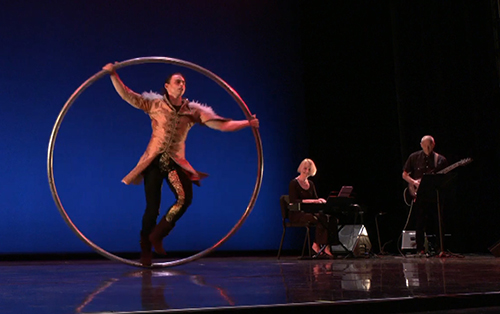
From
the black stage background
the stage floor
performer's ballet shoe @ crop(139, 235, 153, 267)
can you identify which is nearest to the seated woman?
the black stage background

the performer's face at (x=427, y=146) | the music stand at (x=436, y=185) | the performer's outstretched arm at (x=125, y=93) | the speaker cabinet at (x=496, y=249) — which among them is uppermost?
the performer's outstretched arm at (x=125, y=93)

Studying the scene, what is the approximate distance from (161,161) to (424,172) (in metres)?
3.64

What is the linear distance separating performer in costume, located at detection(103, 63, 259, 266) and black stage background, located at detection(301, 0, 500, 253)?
374 centimetres

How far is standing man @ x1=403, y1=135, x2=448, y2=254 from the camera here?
265 inches

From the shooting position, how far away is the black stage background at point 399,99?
7414 mm

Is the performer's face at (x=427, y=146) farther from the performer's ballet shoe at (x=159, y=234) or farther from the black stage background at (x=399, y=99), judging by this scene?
the performer's ballet shoe at (x=159, y=234)

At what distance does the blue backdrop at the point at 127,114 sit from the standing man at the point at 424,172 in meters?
1.69

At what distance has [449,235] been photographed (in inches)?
277

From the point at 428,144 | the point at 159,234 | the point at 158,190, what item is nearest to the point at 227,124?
the point at 158,190

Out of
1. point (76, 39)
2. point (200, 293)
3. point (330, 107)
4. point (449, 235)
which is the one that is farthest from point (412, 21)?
point (200, 293)

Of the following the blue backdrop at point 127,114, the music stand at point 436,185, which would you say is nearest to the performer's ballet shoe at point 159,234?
the blue backdrop at point 127,114

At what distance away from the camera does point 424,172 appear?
271 inches

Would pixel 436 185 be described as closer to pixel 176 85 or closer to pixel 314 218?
pixel 314 218

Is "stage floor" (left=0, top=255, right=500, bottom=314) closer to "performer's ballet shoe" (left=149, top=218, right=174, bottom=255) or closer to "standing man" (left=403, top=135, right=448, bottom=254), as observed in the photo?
"performer's ballet shoe" (left=149, top=218, right=174, bottom=255)
